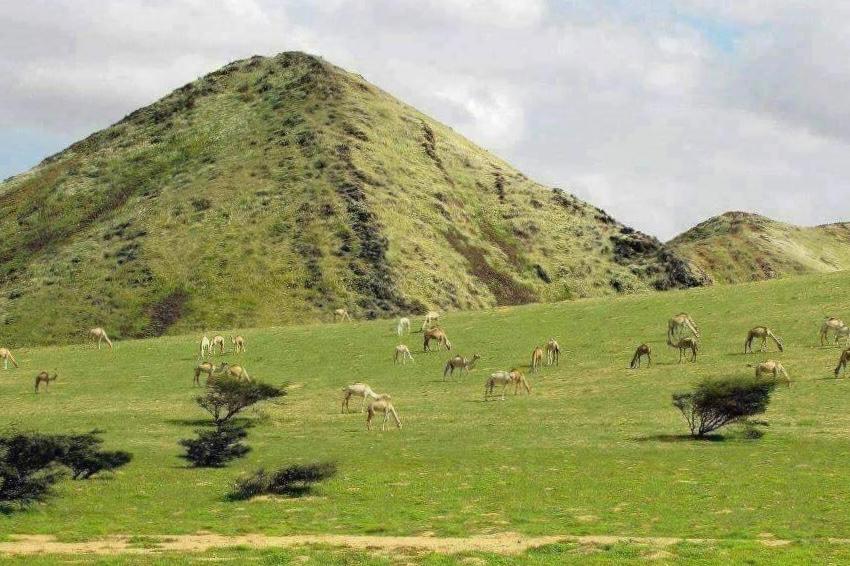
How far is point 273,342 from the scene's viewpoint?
73125 mm

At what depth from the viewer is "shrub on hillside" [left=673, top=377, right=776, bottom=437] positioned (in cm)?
4191

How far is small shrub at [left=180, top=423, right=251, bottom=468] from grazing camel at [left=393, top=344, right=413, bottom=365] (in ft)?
76.1

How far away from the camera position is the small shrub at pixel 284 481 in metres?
33.1

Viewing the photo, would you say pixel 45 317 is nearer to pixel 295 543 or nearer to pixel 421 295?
pixel 421 295

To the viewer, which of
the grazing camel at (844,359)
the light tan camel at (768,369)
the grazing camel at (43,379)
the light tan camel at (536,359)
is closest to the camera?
the light tan camel at (768,369)

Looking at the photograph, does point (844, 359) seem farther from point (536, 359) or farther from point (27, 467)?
point (27, 467)

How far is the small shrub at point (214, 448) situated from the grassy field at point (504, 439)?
23.2 inches

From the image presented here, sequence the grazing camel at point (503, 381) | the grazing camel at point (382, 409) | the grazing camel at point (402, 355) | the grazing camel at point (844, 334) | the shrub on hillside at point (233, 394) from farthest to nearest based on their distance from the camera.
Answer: the grazing camel at point (402, 355), the grazing camel at point (844, 334), the grazing camel at point (503, 381), the shrub on hillside at point (233, 394), the grazing camel at point (382, 409)

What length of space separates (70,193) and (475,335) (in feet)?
324

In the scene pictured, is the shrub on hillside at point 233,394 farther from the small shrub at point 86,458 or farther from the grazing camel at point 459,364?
the grazing camel at point 459,364

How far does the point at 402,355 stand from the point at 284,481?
103ft

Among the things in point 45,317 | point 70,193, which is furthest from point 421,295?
point 70,193

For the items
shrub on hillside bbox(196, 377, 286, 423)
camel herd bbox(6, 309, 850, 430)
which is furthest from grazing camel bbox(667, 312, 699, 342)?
shrub on hillside bbox(196, 377, 286, 423)

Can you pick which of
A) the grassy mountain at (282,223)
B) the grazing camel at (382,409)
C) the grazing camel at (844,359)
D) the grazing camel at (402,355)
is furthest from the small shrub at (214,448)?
the grassy mountain at (282,223)
